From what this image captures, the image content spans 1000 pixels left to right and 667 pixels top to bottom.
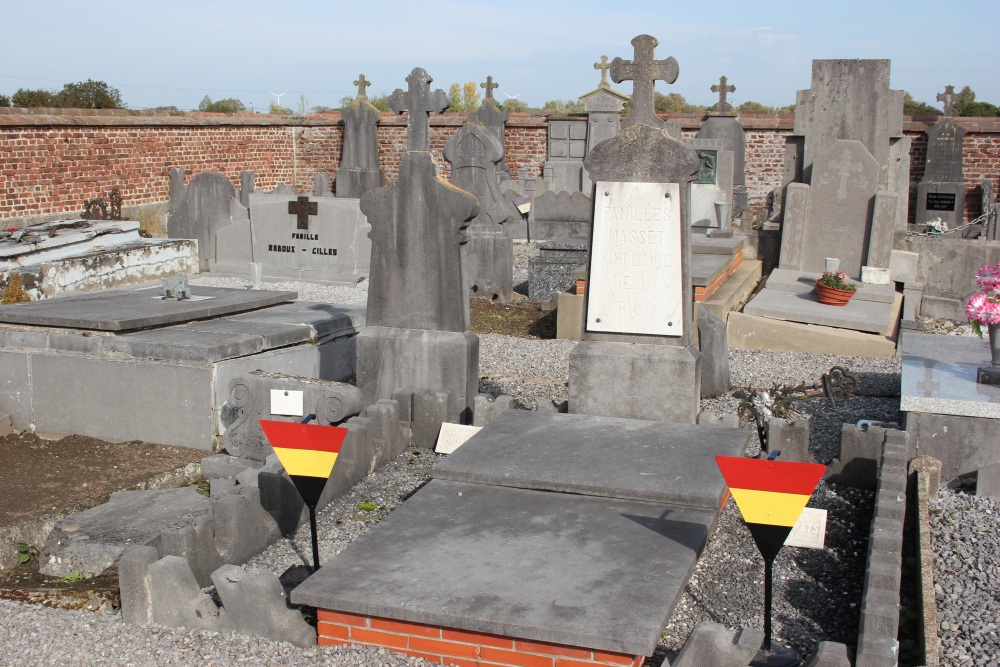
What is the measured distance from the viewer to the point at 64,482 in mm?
6039

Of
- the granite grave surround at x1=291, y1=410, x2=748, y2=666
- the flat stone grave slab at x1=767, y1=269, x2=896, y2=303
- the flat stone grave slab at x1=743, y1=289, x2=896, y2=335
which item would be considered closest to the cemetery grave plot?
the granite grave surround at x1=291, y1=410, x2=748, y2=666

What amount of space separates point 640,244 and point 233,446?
295 cm

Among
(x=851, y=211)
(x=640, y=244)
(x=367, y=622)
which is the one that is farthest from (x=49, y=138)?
(x=367, y=622)

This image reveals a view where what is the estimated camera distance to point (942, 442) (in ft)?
18.6

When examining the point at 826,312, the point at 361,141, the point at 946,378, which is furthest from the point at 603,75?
the point at 946,378

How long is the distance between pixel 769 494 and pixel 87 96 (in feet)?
95.0

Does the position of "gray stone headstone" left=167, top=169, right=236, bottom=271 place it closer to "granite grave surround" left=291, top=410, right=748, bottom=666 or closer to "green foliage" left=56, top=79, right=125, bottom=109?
Result: "granite grave surround" left=291, top=410, right=748, bottom=666

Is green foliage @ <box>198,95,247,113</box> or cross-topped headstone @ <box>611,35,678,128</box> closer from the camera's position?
cross-topped headstone @ <box>611,35,678,128</box>

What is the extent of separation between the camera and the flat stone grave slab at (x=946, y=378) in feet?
18.5

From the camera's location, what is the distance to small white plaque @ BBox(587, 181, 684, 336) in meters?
5.86

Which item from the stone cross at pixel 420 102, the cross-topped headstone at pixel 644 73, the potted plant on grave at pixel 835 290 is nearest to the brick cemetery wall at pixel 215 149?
the potted plant on grave at pixel 835 290

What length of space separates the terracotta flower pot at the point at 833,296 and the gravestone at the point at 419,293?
16.4 ft

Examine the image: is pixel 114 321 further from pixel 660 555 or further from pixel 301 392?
pixel 660 555

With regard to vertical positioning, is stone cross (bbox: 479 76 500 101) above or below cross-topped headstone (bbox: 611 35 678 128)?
above
